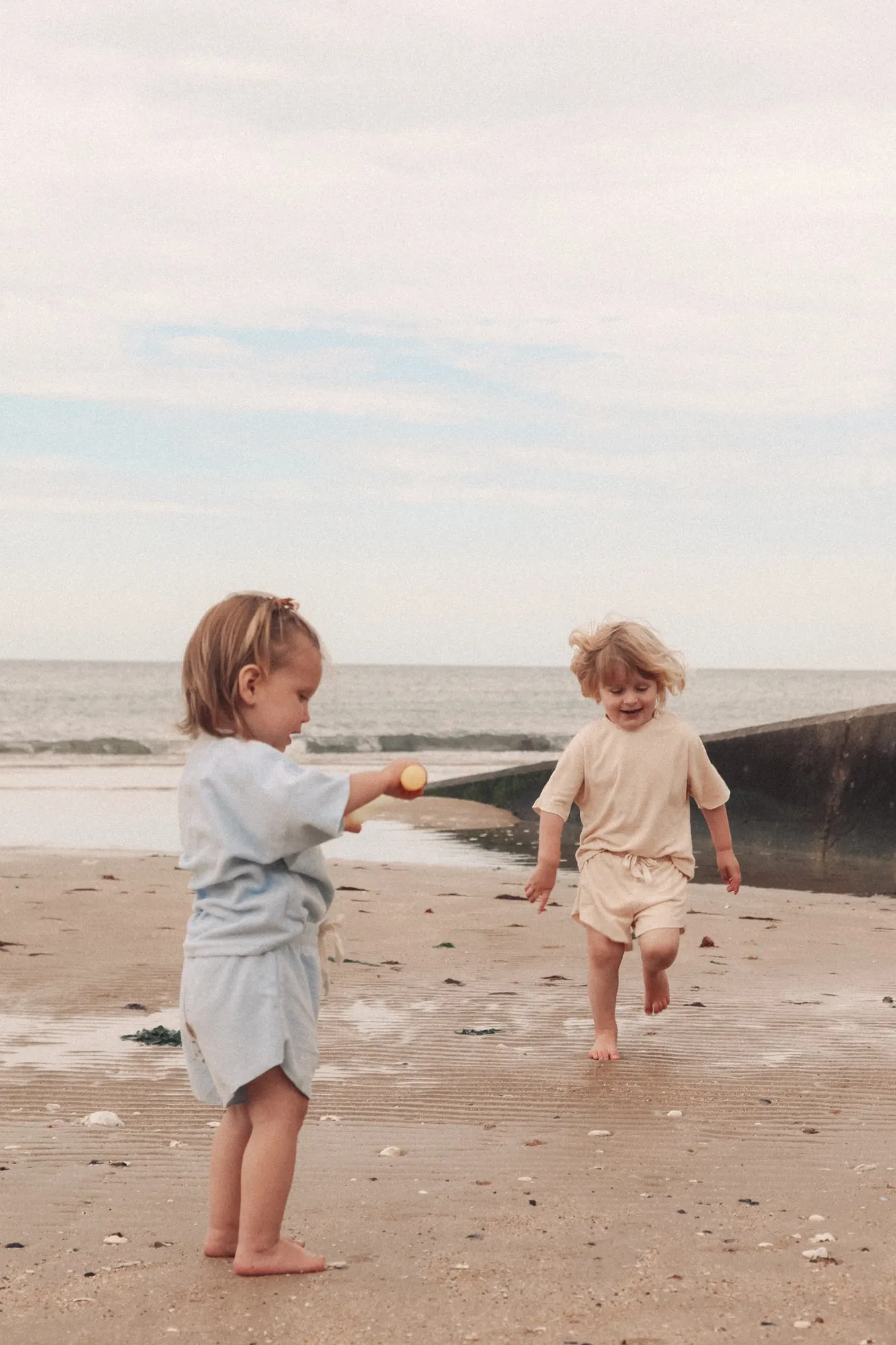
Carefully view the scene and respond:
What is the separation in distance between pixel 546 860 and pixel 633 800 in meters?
0.43

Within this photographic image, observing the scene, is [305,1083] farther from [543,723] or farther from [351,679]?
[351,679]

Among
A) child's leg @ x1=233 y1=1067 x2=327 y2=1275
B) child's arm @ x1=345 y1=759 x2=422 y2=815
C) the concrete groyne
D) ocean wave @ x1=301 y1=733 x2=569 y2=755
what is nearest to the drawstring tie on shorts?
A: child's leg @ x1=233 y1=1067 x2=327 y2=1275

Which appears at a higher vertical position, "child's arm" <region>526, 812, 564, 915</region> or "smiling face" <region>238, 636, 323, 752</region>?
"smiling face" <region>238, 636, 323, 752</region>

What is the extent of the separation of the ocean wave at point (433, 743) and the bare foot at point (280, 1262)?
30708 millimetres

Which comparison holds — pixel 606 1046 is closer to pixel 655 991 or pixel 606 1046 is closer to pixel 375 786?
pixel 655 991

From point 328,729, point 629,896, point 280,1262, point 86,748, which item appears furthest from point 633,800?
point 328,729

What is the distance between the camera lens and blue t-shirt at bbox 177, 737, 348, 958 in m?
3.00

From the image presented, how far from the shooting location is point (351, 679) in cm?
7862

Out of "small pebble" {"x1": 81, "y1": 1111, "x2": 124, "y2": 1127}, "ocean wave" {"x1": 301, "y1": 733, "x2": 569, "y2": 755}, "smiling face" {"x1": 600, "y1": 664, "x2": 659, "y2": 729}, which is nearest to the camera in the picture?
"small pebble" {"x1": 81, "y1": 1111, "x2": 124, "y2": 1127}

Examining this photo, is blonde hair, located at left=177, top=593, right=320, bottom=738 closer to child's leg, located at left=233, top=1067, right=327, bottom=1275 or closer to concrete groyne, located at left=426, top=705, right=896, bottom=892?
child's leg, located at left=233, top=1067, right=327, bottom=1275

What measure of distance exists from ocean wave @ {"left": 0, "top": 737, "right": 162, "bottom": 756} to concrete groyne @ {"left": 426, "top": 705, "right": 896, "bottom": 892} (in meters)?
19.7

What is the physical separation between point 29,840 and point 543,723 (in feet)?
122

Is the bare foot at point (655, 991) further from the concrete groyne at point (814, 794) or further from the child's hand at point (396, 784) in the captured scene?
the concrete groyne at point (814, 794)

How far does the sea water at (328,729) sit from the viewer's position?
1375cm
